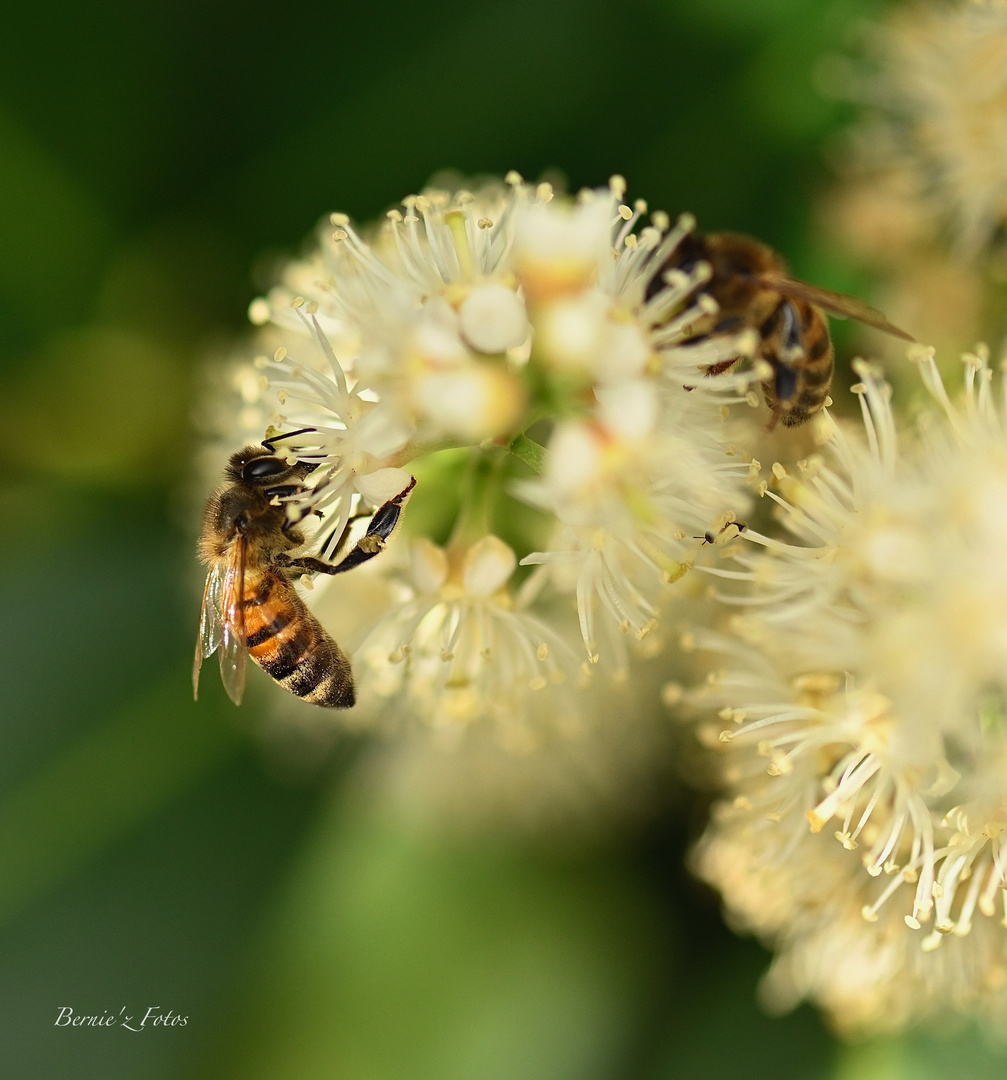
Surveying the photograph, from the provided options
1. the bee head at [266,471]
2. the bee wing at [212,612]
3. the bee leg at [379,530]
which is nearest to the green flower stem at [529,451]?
the bee leg at [379,530]

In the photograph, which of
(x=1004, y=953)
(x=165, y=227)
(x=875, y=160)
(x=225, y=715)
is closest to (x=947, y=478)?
(x=1004, y=953)

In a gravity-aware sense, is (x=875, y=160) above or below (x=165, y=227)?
below

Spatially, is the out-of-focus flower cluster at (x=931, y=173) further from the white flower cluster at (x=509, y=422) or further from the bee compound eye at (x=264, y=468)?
the bee compound eye at (x=264, y=468)

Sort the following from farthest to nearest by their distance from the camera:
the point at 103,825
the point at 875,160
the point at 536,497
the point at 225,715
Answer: the point at 225,715
the point at 103,825
the point at 875,160
the point at 536,497

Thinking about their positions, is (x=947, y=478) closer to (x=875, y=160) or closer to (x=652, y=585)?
(x=652, y=585)
